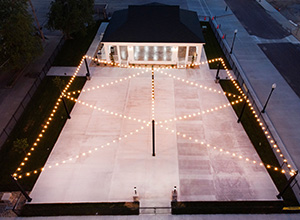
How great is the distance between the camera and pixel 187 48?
24109mm

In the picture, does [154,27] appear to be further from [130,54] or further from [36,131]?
[36,131]

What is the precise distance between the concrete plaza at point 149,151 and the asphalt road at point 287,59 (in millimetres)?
8776

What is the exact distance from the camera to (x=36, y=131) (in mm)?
18000

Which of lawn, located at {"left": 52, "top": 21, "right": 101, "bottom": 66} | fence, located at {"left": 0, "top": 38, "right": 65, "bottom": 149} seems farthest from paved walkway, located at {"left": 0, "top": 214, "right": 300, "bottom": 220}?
lawn, located at {"left": 52, "top": 21, "right": 101, "bottom": 66}

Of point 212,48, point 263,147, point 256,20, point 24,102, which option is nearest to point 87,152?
point 24,102

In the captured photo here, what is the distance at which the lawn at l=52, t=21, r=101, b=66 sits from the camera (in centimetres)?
2591

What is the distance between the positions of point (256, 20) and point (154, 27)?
21.6 meters

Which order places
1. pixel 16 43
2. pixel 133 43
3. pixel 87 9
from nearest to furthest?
pixel 16 43 → pixel 133 43 → pixel 87 9

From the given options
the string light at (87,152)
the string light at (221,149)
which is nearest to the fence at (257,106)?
→ the string light at (221,149)

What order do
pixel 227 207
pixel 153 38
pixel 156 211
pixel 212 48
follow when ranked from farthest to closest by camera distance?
pixel 212 48 < pixel 153 38 < pixel 156 211 < pixel 227 207

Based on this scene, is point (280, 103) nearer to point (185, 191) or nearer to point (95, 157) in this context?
point (185, 191)

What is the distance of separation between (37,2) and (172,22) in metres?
31.9

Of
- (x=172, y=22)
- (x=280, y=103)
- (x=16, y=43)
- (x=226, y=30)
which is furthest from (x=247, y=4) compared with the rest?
(x=16, y=43)

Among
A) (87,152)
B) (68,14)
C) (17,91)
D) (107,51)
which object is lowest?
(87,152)
